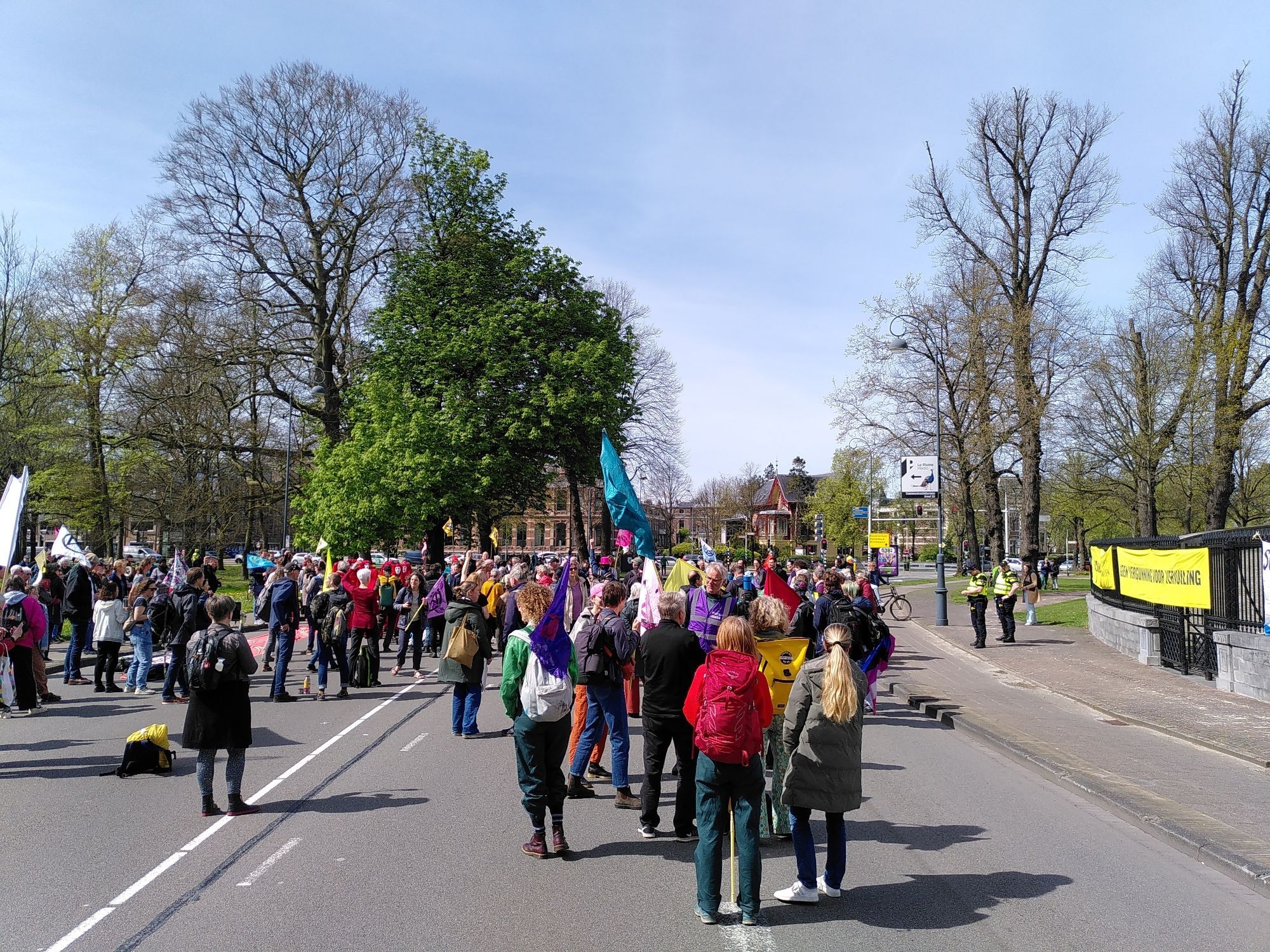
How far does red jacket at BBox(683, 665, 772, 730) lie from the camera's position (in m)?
5.55

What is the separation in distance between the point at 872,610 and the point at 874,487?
7564cm

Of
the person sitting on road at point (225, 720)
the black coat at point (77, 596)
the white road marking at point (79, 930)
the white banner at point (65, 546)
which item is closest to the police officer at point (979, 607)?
the person sitting on road at point (225, 720)

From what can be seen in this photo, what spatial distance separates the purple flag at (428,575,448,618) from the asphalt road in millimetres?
5700

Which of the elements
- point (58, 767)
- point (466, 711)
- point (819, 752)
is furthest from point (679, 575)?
point (58, 767)

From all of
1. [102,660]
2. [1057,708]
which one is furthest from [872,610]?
[102,660]

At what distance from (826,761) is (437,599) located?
10534mm

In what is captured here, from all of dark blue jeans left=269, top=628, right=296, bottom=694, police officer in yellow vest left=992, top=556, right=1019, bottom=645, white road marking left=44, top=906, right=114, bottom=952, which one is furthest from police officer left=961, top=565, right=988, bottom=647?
white road marking left=44, top=906, right=114, bottom=952

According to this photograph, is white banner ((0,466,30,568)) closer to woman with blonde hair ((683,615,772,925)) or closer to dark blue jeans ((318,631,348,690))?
dark blue jeans ((318,631,348,690))

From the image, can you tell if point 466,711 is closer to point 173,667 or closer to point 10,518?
point 173,667

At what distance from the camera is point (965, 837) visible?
6.90m

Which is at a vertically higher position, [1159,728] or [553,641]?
[553,641]

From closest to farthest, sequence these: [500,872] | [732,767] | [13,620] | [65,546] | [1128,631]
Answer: [732,767] → [500,872] → [13,620] → [1128,631] → [65,546]

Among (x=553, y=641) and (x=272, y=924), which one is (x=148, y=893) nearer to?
(x=272, y=924)

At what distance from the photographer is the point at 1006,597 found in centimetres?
2130
